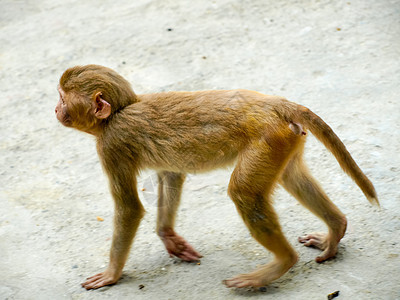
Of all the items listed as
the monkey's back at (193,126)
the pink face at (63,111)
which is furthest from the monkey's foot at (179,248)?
the pink face at (63,111)

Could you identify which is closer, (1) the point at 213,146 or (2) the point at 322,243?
(1) the point at 213,146

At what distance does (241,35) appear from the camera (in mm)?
7754

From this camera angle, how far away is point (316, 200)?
4.29 meters

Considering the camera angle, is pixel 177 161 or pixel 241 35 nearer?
pixel 177 161

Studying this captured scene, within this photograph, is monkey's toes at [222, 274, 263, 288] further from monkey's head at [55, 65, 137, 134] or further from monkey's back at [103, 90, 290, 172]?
monkey's head at [55, 65, 137, 134]

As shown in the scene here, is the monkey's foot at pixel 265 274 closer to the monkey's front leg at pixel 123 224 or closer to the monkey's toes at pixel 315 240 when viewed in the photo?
the monkey's toes at pixel 315 240

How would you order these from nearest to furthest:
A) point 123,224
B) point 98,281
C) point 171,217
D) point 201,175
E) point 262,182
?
point 262,182, point 123,224, point 98,281, point 171,217, point 201,175

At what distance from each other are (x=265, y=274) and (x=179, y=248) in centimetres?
82

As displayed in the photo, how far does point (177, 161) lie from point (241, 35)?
13.3 feet

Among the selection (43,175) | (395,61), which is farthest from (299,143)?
(395,61)

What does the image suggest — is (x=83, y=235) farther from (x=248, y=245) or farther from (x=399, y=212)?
(x=399, y=212)

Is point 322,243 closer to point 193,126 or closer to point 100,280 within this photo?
point 193,126

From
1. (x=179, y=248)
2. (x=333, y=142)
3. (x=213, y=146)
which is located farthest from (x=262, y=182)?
(x=179, y=248)

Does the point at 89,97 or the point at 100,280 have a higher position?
the point at 89,97
